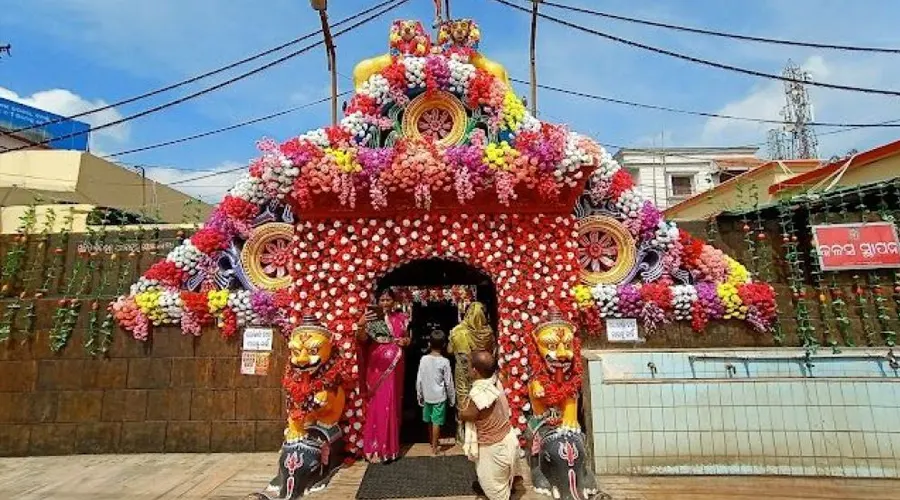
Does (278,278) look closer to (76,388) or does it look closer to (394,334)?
(394,334)

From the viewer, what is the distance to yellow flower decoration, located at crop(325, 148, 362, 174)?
639 centimetres

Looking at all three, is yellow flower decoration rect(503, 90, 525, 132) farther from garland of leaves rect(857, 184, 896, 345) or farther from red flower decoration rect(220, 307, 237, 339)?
garland of leaves rect(857, 184, 896, 345)

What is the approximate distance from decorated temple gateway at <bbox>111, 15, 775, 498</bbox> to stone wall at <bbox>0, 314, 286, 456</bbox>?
36 centimetres

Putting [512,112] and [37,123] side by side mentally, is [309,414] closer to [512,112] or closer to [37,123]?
[512,112]

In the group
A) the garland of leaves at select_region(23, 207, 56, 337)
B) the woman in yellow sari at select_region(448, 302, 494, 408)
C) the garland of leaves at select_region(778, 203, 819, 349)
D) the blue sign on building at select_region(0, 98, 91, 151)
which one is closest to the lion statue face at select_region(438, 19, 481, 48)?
the woman in yellow sari at select_region(448, 302, 494, 408)

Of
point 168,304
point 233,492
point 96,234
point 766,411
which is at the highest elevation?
point 96,234

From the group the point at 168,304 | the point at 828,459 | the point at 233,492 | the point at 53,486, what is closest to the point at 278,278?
the point at 168,304

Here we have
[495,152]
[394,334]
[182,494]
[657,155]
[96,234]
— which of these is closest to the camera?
[182,494]

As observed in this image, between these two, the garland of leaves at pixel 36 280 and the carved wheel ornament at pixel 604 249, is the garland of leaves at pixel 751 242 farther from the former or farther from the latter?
the garland of leaves at pixel 36 280

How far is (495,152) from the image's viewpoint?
255 inches

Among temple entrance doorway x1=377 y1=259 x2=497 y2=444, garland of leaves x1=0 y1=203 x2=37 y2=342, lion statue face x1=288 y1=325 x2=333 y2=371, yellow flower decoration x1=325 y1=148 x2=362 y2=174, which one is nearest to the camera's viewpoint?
lion statue face x1=288 y1=325 x2=333 y2=371

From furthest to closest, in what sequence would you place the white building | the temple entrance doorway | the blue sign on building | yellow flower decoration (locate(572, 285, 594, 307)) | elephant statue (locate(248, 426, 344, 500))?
the white building
the blue sign on building
the temple entrance doorway
yellow flower decoration (locate(572, 285, 594, 307))
elephant statue (locate(248, 426, 344, 500))

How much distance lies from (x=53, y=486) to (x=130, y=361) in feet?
5.67

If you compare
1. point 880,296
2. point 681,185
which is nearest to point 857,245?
point 880,296
